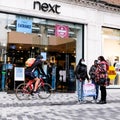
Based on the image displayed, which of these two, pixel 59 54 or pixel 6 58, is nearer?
pixel 6 58

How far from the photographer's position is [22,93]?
1457 cm

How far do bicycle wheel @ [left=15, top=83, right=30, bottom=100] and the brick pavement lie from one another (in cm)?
23

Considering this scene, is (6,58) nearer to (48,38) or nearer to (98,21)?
(48,38)

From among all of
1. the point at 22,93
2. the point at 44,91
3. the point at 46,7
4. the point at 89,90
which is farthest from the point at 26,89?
the point at 46,7

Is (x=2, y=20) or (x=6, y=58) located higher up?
(x=2, y=20)

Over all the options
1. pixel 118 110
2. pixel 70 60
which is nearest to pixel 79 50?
pixel 70 60

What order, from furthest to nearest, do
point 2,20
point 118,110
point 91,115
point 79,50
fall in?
1. point 79,50
2. point 2,20
3. point 118,110
4. point 91,115

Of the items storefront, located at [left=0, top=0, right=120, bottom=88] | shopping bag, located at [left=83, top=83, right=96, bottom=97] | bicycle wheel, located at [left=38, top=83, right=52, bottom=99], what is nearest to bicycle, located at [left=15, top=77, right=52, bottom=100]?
bicycle wheel, located at [left=38, top=83, right=52, bottom=99]

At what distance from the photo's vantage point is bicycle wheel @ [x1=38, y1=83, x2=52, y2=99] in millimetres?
14898

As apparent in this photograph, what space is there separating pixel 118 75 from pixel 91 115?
10322 mm

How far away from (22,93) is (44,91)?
39.3 inches

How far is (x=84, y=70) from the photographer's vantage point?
47.1 ft

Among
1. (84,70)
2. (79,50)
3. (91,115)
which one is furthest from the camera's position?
(79,50)

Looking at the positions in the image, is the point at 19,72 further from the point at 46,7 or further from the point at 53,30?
the point at 46,7
